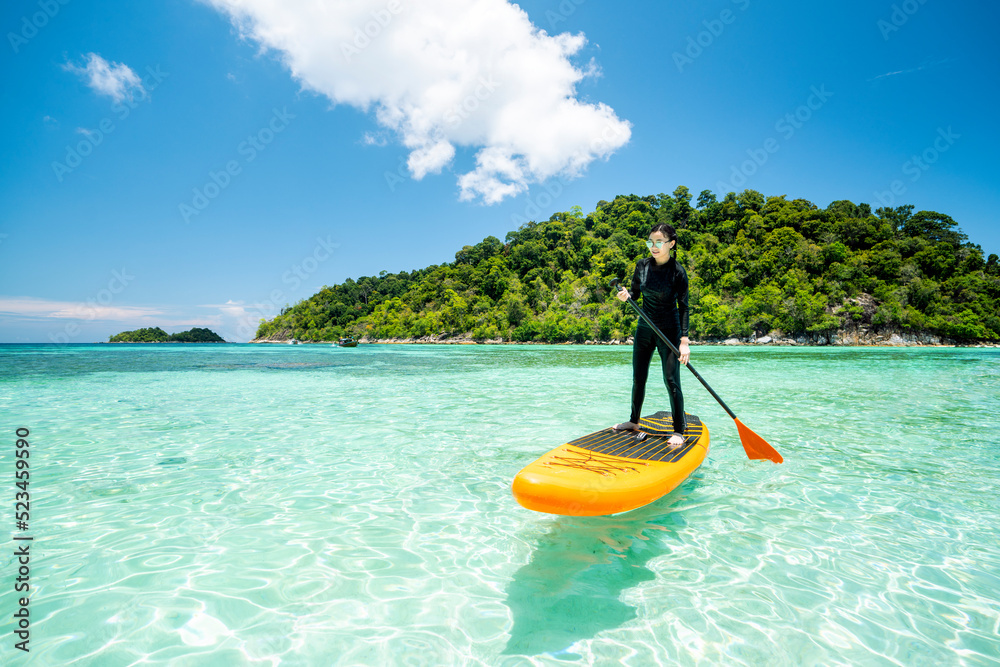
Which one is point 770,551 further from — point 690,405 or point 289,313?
point 289,313

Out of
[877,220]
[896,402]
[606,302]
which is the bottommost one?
[896,402]

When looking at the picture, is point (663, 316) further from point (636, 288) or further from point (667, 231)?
point (667, 231)

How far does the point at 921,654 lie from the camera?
226 cm

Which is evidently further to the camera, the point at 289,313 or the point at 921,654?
the point at 289,313

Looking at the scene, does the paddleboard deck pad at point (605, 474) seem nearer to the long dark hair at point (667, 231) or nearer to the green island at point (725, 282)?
the long dark hair at point (667, 231)

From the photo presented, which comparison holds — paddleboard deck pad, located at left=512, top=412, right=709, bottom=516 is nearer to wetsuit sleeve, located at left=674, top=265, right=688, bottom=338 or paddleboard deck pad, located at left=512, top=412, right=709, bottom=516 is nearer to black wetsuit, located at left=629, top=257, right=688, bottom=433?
black wetsuit, located at left=629, top=257, right=688, bottom=433

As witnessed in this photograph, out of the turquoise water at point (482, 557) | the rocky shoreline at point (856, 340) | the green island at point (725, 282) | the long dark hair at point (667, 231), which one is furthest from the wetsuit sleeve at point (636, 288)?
the rocky shoreline at point (856, 340)

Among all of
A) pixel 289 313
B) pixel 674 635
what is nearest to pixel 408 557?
pixel 674 635

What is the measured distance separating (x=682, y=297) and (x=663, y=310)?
25 cm

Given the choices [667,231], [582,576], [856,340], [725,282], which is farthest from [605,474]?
[725,282]

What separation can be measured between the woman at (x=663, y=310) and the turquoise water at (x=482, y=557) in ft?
3.53

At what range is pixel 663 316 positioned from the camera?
4.91 m

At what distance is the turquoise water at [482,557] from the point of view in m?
2.33

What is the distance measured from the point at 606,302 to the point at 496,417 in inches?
3344
